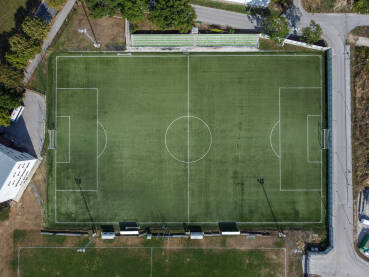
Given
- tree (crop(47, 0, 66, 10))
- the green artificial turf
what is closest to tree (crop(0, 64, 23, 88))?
tree (crop(47, 0, 66, 10))

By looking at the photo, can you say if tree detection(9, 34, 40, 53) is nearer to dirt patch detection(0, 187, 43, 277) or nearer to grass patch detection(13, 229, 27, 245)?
dirt patch detection(0, 187, 43, 277)

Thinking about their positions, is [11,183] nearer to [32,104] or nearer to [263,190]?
[32,104]

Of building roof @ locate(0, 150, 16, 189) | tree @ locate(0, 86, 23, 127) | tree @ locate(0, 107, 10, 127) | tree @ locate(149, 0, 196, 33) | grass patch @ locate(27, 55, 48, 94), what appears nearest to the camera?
building roof @ locate(0, 150, 16, 189)

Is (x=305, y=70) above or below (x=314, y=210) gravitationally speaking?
above

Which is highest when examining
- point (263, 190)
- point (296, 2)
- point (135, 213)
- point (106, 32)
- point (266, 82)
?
point (296, 2)

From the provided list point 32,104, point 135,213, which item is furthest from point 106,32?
point 135,213

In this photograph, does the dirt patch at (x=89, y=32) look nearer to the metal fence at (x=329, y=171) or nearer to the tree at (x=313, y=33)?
the tree at (x=313, y=33)
